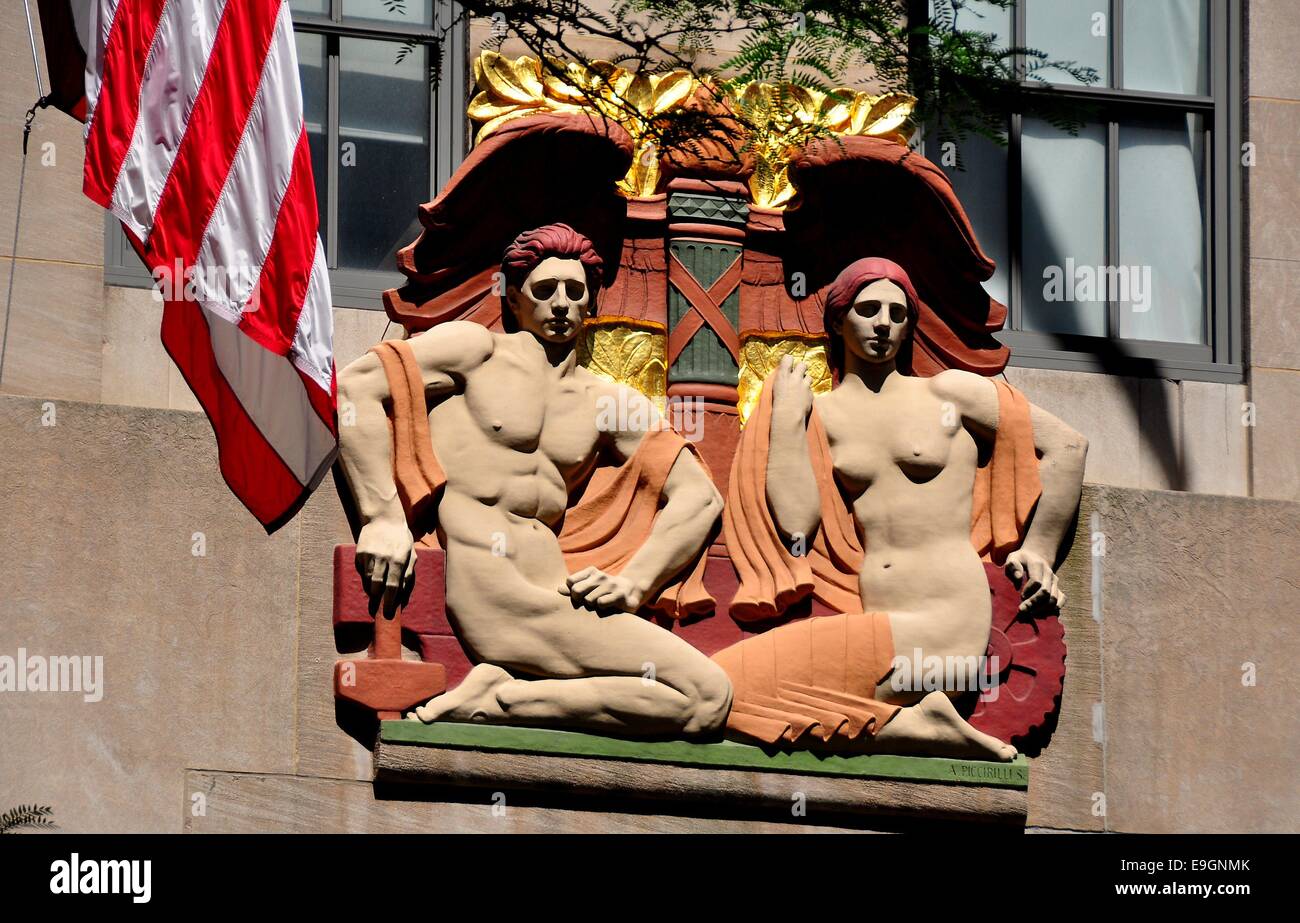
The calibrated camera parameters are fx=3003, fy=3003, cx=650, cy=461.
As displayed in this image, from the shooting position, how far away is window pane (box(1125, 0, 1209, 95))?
17453 millimetres

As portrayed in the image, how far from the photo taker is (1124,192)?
1731 centimetres

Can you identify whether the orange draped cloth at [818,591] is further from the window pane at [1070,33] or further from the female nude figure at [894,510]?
the window pane at [1070,33]

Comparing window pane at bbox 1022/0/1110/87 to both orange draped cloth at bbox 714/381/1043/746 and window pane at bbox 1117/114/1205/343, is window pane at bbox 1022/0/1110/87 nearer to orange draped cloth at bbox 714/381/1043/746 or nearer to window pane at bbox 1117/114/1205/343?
window pane at bbox 1117/114/1205/343

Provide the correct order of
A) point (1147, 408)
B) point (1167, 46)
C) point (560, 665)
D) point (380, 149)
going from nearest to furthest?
point (560, 665) < point (380, 149) < point (1147, 408) < point (1167, 46)

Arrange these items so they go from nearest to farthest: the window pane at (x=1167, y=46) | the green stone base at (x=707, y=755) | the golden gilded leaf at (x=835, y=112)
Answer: the green stone base at (x=707, y=755) → the golden gilded leaf at (x=835, y=112) → the window pane at (x=1167, y=46)

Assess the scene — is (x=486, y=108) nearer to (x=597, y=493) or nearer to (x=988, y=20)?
(x=597, y=493)

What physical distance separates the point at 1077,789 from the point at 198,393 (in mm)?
4783

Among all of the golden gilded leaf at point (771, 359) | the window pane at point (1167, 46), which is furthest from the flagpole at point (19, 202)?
the window pane at point (1167, 46)

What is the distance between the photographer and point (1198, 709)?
15406 millimetres

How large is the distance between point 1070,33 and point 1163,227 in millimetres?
1246

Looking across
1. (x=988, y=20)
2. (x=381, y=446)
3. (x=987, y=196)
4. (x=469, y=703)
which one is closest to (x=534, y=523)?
(x=381, y=446)

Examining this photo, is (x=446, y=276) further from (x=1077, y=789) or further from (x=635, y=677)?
(x=1077, y=789)

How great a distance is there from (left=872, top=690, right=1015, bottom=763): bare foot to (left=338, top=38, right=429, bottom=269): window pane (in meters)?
3.79

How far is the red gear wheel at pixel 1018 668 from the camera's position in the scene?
48.3 ft
